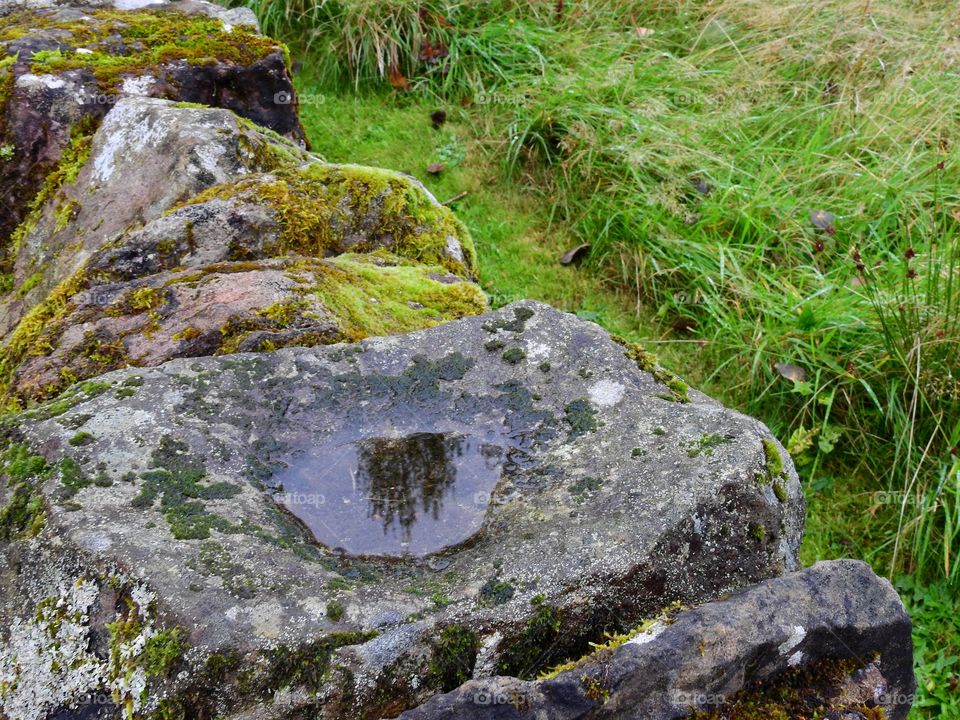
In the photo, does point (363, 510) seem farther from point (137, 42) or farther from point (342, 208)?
point (137, 42)

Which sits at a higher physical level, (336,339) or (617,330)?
(336,339)

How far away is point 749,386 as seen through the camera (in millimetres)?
4215

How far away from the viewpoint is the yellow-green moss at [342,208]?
3.40 m

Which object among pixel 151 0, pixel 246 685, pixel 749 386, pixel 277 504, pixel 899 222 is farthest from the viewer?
pixel 151 0

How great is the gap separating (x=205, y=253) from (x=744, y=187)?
3.00m

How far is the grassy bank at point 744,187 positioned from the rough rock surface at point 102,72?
116 centimetres

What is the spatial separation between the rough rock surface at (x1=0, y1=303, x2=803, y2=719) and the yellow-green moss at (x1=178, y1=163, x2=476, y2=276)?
884 mm

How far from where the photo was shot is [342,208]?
11.9 feet

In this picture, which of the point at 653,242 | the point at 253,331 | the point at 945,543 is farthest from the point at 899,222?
the point at 253,331

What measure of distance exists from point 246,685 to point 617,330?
3.25 metres

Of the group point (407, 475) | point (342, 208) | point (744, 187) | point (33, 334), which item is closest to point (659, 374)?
point (407, 475)

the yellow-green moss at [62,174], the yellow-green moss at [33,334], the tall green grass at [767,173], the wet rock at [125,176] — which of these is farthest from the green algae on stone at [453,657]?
the yellow-green moss at [62,174]

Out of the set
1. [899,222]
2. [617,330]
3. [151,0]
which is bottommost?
[617,330]

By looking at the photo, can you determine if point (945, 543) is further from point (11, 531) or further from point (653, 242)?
point (11, 531)
